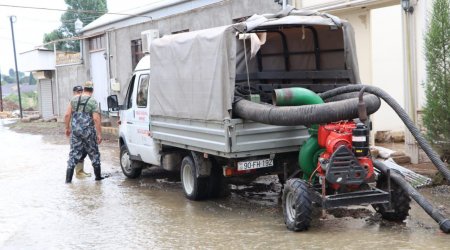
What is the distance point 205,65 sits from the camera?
26.5ft

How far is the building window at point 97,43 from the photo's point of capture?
25.3 meters

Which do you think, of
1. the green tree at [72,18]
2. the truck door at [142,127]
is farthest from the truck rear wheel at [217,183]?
the green tree at [72,18]

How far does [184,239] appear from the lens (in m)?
6.77

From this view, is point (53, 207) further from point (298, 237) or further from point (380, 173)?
point (380, 173)

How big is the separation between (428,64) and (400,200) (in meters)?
2.77

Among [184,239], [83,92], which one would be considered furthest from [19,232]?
[83,92]

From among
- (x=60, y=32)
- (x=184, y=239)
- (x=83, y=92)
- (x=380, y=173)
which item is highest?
(x=60, y=32)

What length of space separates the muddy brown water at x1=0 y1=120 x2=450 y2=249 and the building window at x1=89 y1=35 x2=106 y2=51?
48.1 feet

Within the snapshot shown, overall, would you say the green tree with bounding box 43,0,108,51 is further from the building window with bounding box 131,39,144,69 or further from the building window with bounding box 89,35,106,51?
the building window with bounding box 131,39,144,69

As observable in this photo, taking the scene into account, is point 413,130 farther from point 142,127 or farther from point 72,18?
point 72,18

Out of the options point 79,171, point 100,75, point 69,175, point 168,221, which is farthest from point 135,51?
point 168,221

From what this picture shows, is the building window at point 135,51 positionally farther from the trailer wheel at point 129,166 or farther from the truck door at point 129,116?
the truck door at point 129,116

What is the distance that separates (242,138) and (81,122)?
15.8 feet

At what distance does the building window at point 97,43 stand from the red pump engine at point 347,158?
1974cm
